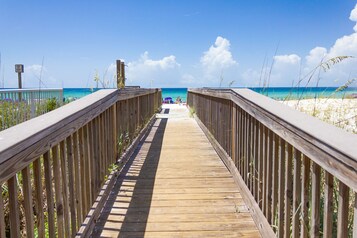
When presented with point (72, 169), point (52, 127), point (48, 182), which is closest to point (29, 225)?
point (48, 182)

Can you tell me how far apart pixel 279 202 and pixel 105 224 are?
4.47ft

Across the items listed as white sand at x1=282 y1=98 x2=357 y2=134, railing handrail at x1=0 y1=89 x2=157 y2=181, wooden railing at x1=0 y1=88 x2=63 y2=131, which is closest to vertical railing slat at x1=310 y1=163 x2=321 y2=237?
railing handrail at x1=0 y1=89 x2=157 y2=181

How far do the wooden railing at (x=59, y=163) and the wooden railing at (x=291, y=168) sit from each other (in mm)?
1197

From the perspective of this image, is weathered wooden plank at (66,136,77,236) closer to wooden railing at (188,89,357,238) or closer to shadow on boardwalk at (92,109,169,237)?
shadow on boardwalk at (92,109,169,237)

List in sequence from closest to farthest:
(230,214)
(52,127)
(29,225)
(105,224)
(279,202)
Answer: (29,225) < (52,127) < (279,202) < (105,224) < (230,214)

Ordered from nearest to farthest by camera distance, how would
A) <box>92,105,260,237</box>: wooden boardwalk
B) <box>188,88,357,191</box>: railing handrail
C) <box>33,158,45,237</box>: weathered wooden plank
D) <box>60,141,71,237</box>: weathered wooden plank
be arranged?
<box>188,88,357,191</box>: railing handrail → <box>33,158,45,237</box>: weathered wooden plank → <box>60,141,71,237</box>: weathered wooden plank → <box>92,105,260,237</box>: wooden boardwalk

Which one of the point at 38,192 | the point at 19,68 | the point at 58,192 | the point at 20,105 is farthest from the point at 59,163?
the point at 19,68

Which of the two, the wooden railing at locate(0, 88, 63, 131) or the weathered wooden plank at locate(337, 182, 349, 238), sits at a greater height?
the wooden railing at locate(0, 88, 63, 131)

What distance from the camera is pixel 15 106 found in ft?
21.0

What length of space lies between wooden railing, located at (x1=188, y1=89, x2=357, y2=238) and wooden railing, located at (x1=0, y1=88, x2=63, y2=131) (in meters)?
4.05

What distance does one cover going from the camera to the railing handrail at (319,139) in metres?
1.13

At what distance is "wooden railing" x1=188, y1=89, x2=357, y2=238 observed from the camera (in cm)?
127

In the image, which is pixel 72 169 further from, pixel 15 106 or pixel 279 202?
pixel 15 106

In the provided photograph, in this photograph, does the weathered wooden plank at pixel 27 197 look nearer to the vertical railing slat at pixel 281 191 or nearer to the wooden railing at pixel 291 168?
the wooden railing at pixel 291 168
